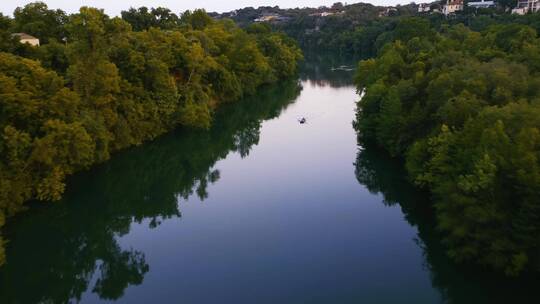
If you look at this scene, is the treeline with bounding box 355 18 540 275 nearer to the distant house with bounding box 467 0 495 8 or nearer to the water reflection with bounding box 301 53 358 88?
the water reflection with bounding box 301 53 358 88

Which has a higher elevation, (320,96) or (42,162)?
(42,162)

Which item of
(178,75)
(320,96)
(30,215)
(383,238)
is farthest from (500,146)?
(320,96)

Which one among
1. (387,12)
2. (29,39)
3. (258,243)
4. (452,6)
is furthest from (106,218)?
(387,12)

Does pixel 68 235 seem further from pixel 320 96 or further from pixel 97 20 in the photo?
pixel 320 96

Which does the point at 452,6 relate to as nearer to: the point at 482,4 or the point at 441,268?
the point at 482,4

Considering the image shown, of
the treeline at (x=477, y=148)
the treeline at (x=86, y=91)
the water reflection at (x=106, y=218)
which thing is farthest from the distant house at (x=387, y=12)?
the treeline at (x=477, y=148)
